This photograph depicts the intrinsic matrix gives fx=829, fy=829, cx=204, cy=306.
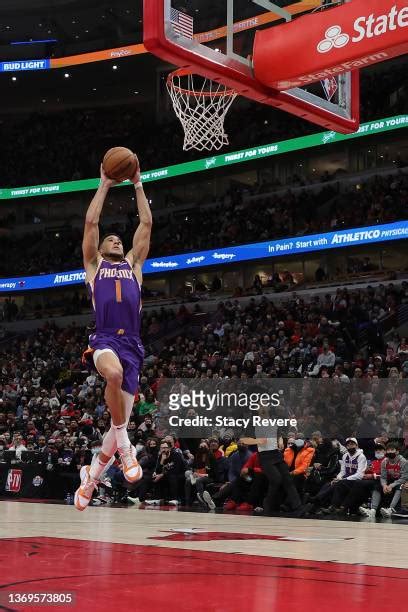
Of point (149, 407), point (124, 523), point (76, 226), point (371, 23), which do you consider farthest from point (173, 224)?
point (371, 23)

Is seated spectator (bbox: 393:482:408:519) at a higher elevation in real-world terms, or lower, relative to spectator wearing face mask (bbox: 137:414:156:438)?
lower

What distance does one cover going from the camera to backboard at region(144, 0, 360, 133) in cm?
733

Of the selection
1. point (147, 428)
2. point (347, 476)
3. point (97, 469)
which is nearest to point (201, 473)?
point (147, 428)

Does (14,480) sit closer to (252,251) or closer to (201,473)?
(201,473)

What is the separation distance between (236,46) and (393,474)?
22.9 ft

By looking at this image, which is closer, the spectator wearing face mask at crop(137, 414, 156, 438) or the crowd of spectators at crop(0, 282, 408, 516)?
the crowd of spectators at crop(0, 282, 408, 516)

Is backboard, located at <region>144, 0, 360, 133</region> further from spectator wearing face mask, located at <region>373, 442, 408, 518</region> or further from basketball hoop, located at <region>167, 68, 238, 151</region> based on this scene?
spectator wearing face mask, located at <region>373, 442, 408, 518</region>

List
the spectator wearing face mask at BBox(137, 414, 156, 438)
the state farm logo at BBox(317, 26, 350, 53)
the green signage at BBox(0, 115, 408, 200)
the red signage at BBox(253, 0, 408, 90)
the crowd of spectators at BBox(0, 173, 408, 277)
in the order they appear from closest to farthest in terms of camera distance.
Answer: the red signage at BBox(253, 0, 408, 90) < the state farm logo at BBox(317, 26, 350, 53) < the spectator wearing face mask at BBox(137, 414, 156, 438) < the crowd of spectators at BBox(0, 173, 408, 277) < the green signage at BBox(0, 115, 408, 200)

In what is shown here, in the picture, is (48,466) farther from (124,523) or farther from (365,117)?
(365,117)

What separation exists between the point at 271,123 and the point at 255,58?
24.3 metres

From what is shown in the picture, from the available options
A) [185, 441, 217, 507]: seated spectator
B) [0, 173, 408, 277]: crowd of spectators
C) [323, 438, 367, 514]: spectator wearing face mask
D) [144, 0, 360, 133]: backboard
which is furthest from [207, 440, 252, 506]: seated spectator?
[0, 173, 408, 277]: crowd of spectators

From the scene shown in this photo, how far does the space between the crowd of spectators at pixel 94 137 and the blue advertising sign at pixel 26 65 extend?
15.9 feet

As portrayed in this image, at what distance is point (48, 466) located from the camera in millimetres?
16672

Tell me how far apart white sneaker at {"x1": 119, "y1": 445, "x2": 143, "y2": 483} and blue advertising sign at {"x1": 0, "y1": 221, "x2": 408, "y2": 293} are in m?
19.8
